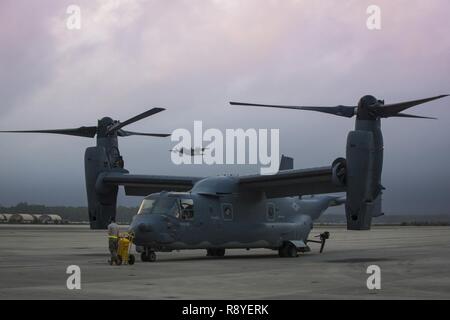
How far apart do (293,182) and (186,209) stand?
440cm

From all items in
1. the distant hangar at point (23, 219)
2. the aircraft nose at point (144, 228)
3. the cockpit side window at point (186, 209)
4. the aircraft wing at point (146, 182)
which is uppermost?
the aircraft wing at point (146, 182)

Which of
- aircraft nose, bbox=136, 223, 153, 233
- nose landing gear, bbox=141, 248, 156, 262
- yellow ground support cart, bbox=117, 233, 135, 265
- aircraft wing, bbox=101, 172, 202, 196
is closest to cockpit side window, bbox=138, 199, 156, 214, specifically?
aircraft nose, bbox=136, 223, 153, 233

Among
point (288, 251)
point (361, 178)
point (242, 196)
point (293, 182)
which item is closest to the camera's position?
point (361, 178)

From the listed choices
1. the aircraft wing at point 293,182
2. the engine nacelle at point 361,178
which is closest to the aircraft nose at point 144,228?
the aircraft wing at point 293,182

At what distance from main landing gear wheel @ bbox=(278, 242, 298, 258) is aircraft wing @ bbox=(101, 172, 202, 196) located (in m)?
4.88

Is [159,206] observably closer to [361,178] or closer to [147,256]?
[147,256]

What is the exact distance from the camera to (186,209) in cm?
2436

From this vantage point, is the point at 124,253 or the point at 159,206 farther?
the point at 159,206

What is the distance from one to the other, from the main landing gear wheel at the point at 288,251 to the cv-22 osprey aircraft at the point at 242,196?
42 millimetres

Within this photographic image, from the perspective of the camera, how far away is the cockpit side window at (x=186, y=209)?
24.2 m

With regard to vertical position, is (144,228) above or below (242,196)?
below

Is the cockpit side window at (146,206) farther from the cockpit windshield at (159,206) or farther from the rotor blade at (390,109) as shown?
the rotor blade at (390,109)

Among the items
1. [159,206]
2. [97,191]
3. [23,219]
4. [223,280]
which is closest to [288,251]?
[159,206]

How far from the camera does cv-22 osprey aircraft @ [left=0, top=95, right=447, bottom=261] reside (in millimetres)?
22031
